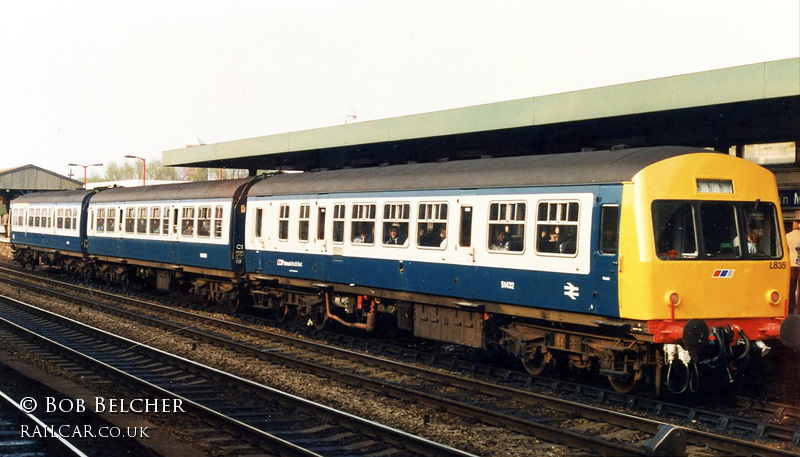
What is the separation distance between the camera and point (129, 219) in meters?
24.8

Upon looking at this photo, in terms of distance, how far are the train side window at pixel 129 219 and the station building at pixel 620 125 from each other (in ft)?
16.9

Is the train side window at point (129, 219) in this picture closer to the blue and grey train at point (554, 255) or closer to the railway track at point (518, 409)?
the blue and grey train at point (554, 255)

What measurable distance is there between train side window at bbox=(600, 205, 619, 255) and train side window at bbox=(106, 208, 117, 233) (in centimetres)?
1905

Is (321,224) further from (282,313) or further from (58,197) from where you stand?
(58,197)

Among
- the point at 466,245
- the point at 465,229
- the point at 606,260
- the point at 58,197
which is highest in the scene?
the point at 58,197

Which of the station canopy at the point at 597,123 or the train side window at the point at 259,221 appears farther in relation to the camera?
the train side window at the point at 259,221

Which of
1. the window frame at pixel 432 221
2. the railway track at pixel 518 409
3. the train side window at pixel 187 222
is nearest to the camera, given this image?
the railway track at pixel 518 409

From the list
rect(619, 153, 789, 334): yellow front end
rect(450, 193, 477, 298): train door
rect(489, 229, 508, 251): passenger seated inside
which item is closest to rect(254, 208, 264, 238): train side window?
rect(450, 193, 477, 298): train door

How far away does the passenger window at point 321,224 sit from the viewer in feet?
53.3

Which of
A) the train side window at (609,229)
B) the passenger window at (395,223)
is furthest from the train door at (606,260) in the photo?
the passenger window at (395,223)

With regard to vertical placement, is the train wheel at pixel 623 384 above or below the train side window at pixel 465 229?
below

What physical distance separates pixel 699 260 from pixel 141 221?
58.1ft

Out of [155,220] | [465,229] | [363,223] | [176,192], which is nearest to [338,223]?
[363,223]

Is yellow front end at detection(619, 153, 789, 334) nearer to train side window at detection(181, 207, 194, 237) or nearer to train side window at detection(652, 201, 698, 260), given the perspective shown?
train side window at detection(652, 201, 698, 260)
